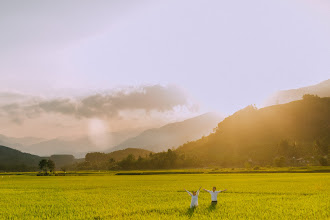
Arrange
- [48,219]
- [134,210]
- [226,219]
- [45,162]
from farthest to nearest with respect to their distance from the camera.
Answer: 1. [45,162]
2. [134,210]
3. [48,219]
4. [226,219]

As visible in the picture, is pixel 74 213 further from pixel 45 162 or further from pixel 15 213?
pixel 45 162

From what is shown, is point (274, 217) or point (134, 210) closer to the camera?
point (274, 217)

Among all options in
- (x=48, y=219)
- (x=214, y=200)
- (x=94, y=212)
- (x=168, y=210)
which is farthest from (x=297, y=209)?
(x=48, y=219)

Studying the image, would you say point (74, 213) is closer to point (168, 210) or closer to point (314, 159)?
point (168, 210)

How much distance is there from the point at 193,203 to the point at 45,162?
182140 millimetres

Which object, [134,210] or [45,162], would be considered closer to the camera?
[134,210]

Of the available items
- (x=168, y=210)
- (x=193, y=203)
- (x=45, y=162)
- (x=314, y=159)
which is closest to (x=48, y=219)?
(x=168, y=210)

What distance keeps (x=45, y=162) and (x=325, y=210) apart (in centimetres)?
18698

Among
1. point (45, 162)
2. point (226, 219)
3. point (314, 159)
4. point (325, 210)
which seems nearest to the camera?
point (226, 219)

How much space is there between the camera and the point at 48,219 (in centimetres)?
1920

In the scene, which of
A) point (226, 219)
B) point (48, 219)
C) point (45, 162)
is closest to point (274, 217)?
point (226, 219)

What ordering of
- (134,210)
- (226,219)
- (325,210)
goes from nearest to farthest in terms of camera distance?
(226,219)
(325,210)
(134,210)

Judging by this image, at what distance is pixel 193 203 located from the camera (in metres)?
22.1

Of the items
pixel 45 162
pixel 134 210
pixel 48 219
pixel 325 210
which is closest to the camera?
pixel 48 219
